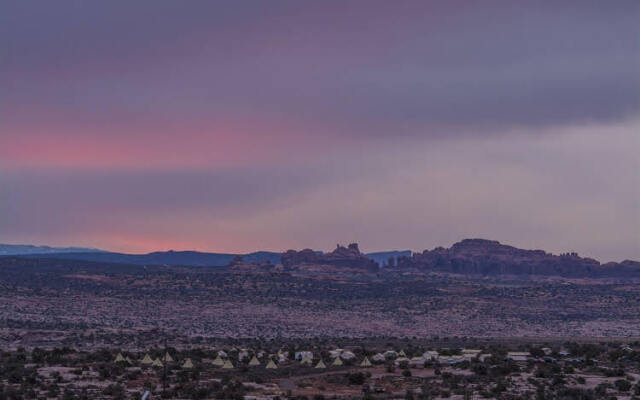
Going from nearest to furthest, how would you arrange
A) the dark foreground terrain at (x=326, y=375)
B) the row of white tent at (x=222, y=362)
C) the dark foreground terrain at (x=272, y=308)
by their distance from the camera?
the dark foreground terrain at (x=326, y=375)
the row of white tent at (x=222, y=362)
the dark foreground terrain at (x=272, y=308)

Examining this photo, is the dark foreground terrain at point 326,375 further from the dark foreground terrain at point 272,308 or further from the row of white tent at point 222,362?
the dark foreground terrain at point 272,308

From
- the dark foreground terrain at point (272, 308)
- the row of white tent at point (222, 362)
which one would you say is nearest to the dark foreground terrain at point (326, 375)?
the row of white tent at point (222, 362)

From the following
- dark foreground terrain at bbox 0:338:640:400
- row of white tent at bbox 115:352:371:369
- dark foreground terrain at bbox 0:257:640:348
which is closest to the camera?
dark foreground terrain at bbox 0:338:640:400

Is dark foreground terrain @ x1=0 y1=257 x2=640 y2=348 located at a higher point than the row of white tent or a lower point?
higher

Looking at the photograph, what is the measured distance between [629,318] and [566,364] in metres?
68.0

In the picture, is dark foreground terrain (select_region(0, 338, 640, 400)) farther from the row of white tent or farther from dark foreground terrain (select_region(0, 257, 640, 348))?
dark foreground terrain (select_region(0, 257, 640, 348))

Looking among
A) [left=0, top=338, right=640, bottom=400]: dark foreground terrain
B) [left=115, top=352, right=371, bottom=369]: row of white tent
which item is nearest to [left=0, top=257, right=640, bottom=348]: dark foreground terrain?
[left=115, top=352, right=371, bottom=369]: row of white tent

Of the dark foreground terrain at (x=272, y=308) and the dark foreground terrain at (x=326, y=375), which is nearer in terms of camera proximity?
the dark foreground terrain at (x=326, y=375)

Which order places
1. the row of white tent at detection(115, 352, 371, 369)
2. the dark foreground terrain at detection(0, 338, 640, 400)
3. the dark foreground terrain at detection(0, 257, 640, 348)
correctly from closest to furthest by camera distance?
the dark foreground terrain at detection(0, 338, 640, 400) < the row of white tent at detection(115, 352, 371, 369) < the dark foreground terrain at detection(0, 257, 640, 348)

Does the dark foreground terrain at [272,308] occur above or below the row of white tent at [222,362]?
above

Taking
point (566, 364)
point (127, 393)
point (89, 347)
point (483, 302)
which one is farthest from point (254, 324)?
point (127, 393)

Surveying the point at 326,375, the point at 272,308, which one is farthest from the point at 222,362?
the point at 272,308

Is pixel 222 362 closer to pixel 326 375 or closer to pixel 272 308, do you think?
pixel 326 375

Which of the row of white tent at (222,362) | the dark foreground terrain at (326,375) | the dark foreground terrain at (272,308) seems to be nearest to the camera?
the dark foreground terrain at (326,375)
